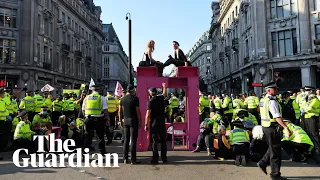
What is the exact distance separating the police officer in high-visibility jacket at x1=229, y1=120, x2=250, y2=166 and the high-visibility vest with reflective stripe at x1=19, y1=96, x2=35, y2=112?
29.0ft

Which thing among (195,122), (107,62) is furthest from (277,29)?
(107,62)

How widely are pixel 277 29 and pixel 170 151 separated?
1060 inches

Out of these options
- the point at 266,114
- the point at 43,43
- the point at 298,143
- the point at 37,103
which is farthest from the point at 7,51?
the point at 266,114

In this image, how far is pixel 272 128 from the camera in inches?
225

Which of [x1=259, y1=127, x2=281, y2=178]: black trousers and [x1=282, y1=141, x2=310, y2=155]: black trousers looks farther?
[x1=282, y1=141, x2=310, y2=155]: black trousers

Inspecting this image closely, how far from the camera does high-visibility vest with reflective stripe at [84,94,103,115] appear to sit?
7.58m

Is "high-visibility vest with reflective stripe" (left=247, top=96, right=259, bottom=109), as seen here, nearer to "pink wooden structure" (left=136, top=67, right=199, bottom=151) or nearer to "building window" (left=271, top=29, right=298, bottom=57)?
"pink wooden structure" (left=136, top=67, right=199, bottom=151)

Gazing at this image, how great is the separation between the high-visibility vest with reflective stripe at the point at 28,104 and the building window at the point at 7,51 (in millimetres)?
22440

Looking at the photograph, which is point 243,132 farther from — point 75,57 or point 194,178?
point 75,57

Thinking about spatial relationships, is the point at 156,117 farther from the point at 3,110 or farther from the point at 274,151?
the point at 3,110

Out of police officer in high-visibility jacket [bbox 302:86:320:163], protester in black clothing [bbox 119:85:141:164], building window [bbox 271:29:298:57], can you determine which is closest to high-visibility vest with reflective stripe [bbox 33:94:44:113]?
protester in black clothing [bbox 119:85:141:164]

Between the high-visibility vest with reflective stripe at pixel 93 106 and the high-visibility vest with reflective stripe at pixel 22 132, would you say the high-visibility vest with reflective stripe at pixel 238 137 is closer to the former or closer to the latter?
the high-visibility vest with reflective stripe at pixel 93 106

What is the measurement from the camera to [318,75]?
29.5 metres

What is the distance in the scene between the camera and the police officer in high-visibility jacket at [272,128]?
18.2 feet
